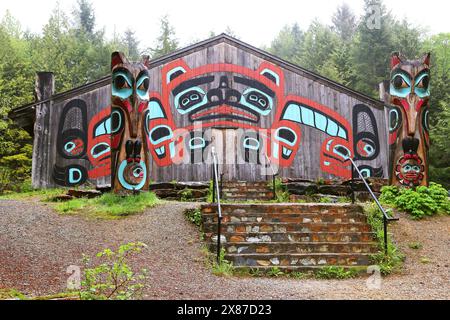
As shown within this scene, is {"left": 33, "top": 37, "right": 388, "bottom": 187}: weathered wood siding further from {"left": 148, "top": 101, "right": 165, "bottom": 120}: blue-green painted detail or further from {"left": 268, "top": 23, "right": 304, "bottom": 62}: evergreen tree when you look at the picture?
{"left": 268, "top": 23, "right": 304, "bottom": 62}: evergreen tree

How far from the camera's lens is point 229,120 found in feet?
55.1

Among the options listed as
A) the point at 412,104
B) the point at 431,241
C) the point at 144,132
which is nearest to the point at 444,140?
the point at 412,104

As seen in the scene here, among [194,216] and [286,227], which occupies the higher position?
[194,216]

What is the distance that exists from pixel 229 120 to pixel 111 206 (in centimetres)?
728

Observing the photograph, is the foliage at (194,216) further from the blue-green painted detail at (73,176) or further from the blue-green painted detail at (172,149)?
the blue-green painted detail at (73,176)

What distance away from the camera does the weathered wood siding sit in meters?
16.2

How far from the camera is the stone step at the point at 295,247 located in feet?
28.0

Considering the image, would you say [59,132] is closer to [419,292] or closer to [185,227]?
[185,227]

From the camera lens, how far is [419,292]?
664 centimetres

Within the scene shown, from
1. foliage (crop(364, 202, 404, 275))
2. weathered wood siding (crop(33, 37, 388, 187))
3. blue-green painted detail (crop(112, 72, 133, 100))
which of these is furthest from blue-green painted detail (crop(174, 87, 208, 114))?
foliage (crop(364, 202, 404, 275))

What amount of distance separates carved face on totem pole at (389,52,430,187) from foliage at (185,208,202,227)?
5153 millimetres

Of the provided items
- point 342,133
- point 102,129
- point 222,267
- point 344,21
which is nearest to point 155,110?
point 102,129

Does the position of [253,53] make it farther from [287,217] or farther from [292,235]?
[292,235]
